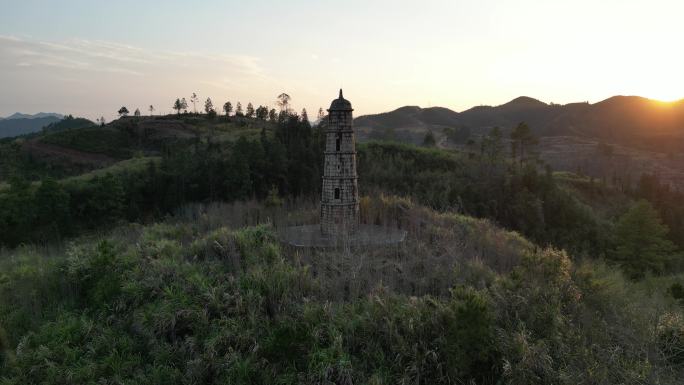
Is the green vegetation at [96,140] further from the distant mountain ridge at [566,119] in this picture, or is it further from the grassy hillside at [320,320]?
the distant mountain ridge at [566,119]

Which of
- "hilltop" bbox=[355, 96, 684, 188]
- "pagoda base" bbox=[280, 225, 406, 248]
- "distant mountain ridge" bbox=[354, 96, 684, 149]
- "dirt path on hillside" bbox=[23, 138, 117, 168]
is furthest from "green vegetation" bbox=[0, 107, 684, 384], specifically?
"distant mountain ridge" bbox=[354, 96, 684, 149]

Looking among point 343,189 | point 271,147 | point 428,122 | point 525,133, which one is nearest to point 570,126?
point 428,122

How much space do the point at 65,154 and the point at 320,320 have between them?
Answer: 202 ft

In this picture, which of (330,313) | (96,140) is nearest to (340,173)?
(330,313)

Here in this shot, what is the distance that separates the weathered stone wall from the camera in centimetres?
1508

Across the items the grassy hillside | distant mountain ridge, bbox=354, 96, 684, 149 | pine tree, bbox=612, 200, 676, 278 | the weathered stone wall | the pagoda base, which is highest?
distant mountain ridge, bbox=354, 96, 684, 149

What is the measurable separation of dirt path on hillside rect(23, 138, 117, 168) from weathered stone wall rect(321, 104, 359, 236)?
4956cm

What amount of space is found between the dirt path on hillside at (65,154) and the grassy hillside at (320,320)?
48.7m

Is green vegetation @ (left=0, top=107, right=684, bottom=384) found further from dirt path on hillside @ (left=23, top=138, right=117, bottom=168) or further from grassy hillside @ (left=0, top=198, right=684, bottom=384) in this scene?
dirt path on hillside @ (left=23, top=138, right=117, bottom=168)

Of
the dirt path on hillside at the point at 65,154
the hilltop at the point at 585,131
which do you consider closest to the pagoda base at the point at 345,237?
the dirt path on hillside at the point at 65,154

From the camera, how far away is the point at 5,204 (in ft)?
94.1

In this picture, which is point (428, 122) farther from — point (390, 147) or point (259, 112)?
point (390, 147)

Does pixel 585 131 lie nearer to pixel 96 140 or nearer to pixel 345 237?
pixel 96 140

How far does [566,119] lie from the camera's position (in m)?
143
